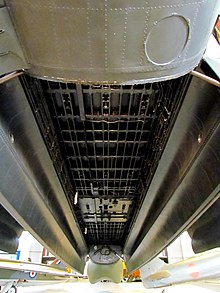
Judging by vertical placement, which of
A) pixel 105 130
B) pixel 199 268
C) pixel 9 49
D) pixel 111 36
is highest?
pixel 105 130

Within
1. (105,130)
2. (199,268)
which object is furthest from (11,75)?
(199,268)

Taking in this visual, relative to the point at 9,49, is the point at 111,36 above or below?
below

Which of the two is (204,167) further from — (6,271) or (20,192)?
(6,271)

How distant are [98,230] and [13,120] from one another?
288 inches

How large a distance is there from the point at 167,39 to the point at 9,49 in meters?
0.96

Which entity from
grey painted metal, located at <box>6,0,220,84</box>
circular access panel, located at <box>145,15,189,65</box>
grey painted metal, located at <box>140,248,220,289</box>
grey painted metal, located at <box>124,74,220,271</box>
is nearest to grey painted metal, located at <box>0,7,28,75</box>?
grey painted metal, located at <box>6,0,220,84</box>

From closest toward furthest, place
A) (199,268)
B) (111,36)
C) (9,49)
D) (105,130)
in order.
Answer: (111,36)
(9,49)
(199,268)
(105,130)

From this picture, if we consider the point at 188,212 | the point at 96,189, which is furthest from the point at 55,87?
the point at 96,189

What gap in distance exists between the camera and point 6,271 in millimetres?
6004

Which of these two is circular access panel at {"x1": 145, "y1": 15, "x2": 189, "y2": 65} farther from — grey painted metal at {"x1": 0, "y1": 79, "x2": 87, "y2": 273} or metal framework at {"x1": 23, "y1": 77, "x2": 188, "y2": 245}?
grey painted metal at {"x1": 0, "y1": 79, "x2": 87, "y2": 273}

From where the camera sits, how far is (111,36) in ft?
4.57

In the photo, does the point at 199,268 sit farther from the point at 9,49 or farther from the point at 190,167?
the point at 9,49

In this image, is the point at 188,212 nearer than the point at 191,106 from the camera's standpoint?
No

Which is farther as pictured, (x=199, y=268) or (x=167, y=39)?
(x=199, y=268)
